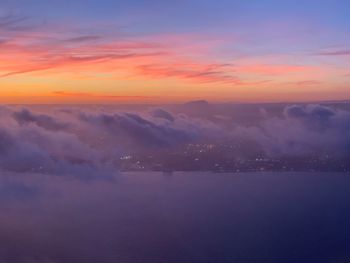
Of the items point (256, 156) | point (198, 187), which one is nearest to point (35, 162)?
point (198, 187)

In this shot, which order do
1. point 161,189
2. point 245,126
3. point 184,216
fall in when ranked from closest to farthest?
point 184,216
point 245,126
point 161,189

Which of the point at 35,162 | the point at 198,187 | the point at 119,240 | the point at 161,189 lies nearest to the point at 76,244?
the point at 119,240

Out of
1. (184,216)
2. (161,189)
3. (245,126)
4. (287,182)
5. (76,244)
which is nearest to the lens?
(76,244)

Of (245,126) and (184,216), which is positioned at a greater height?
(245,126)

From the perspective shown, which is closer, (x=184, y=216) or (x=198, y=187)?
(x=184, y=216)

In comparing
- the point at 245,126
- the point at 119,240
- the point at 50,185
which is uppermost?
the point at 245,126

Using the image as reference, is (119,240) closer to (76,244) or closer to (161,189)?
(76,244)
